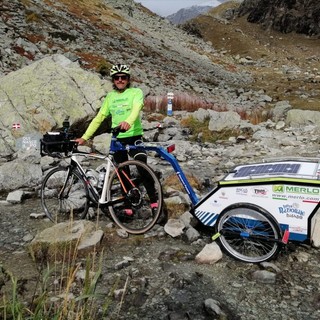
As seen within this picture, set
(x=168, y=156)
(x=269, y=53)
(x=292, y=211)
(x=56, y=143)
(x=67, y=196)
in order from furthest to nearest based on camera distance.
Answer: (x=269, y=53) < (x=67, y=196) < (x=56, y=143) < (x=168, y=156) < (x=292, y=211)

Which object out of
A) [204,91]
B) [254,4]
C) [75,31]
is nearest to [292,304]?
[204,91]

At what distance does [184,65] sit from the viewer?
38625mm

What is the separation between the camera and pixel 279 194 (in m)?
4.61

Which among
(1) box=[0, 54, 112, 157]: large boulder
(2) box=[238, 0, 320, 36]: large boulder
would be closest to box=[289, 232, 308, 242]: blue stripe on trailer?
(1) box=[0, 54, 112, 157]: large boulder

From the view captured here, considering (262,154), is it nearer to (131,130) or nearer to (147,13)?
(131,130)

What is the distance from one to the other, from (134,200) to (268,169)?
2245mm

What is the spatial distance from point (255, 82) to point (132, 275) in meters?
36.1

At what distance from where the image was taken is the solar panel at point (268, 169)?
15.9ft

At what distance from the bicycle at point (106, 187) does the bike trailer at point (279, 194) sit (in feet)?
3.62

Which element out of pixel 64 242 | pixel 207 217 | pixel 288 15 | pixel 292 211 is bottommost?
pixel 64 242

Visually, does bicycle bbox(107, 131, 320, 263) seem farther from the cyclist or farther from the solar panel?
the cyclist

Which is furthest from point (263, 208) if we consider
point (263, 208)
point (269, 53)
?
point (269, 53)

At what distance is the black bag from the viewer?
599cm

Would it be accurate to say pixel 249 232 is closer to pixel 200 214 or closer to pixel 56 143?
pixel 200 214
